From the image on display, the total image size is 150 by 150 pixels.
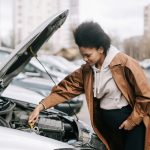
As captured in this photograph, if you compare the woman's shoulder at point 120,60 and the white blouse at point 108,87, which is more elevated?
the woman's shoulder at point 120,60

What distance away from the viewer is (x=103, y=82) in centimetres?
395

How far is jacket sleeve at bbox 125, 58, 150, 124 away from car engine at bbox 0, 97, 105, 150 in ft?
1.54

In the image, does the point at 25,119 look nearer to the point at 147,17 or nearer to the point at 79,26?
the point at 79,26

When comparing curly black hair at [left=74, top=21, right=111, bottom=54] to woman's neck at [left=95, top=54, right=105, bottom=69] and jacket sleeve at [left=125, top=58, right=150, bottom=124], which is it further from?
jacket sleeve at [left=125, top=58, right=150, bottom=124]

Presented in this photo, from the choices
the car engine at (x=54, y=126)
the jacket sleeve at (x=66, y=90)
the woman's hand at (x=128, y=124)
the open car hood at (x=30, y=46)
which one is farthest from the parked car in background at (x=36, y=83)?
the woman's hand at (x=128, y=124)

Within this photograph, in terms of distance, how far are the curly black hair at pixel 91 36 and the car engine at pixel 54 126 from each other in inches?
31.8

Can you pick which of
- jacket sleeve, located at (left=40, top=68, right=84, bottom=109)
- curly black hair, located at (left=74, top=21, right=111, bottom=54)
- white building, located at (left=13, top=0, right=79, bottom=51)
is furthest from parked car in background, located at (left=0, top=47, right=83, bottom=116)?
white building, located at (left=13, top=0, right=79, bottom=51)

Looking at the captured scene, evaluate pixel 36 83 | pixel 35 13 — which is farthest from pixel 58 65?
pixel 35 13

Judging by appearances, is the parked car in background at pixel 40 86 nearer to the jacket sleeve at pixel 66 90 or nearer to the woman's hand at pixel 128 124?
the jacket sleeve at pixel 66 90

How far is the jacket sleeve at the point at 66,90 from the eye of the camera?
431 centimetres

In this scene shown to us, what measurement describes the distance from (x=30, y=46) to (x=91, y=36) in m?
0.71

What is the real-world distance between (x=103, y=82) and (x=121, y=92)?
0.54ft

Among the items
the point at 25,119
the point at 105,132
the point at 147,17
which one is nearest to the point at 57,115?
the point at 25,119

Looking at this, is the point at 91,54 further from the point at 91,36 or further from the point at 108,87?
the point at 108,87
